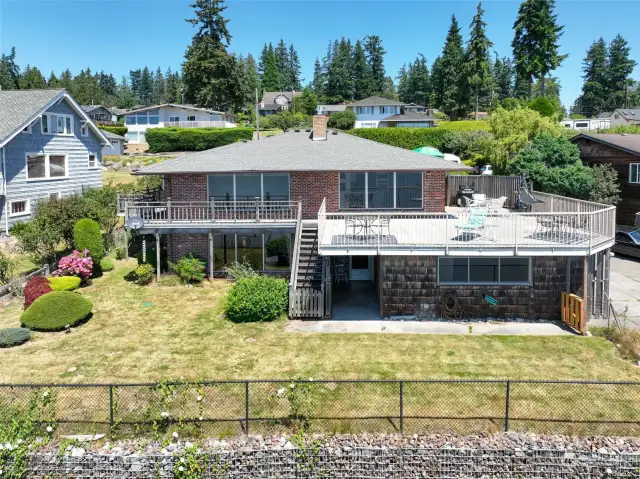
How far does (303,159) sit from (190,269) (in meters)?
6.35

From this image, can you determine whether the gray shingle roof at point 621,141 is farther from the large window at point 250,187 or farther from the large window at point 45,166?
the large window at point 45,166

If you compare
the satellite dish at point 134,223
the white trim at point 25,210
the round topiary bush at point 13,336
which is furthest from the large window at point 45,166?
the round topiary bush at point 13,336

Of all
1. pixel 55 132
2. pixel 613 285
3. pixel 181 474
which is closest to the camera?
pixel 181 474

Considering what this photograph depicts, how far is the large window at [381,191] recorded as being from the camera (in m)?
21.3

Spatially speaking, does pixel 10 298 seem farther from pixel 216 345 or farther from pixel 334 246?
pixel 334 246

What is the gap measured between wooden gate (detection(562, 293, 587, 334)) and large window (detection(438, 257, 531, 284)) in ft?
3.92

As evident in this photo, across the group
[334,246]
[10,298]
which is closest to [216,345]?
[334,246]

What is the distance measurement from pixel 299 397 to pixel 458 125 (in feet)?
173

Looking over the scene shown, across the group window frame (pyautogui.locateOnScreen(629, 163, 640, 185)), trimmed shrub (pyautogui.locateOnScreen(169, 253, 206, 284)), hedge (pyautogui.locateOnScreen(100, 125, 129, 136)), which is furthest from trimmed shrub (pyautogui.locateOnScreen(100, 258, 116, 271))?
hedge (pyautogui.locateOnScreen(100, 125, 129, 136))

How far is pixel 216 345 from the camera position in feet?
47.3

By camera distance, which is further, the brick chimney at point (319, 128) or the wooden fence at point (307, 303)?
the brick chimney at point (319, 128)

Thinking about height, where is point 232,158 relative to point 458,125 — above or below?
below

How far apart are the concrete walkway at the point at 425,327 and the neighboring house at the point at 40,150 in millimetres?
19130

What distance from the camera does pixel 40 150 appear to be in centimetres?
2905
